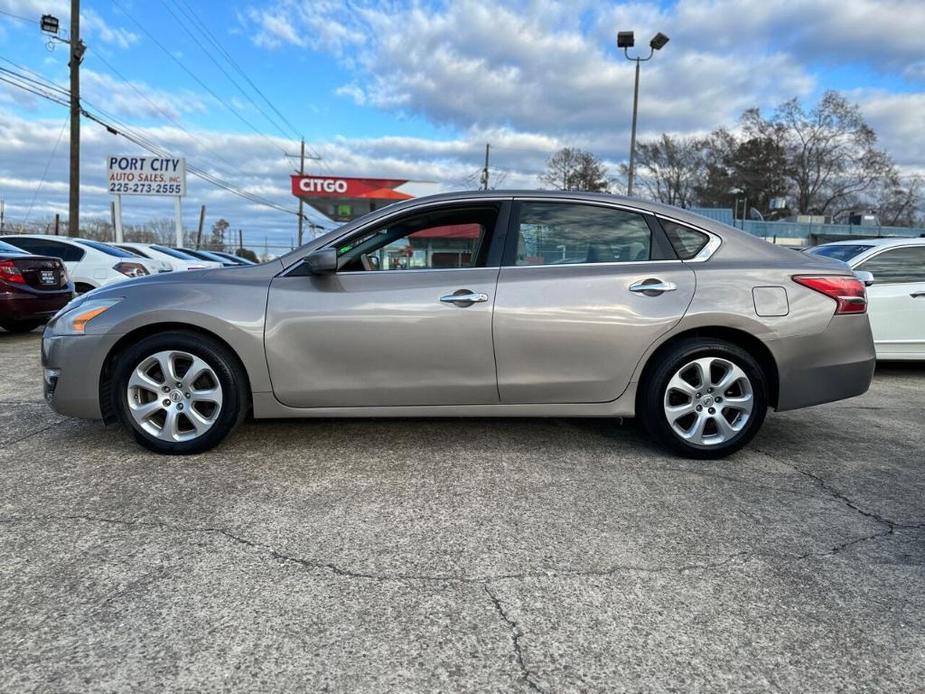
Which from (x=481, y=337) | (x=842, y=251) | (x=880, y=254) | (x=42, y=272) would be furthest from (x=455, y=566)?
(x=42, y=272)

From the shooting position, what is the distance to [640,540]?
9.18ft

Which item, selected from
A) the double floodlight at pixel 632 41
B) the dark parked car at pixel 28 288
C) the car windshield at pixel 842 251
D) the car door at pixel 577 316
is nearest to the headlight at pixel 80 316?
the car door at pixel 577 316

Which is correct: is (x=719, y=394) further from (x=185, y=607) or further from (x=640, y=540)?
(x=185, y=607)

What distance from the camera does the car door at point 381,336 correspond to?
3695 millimetres

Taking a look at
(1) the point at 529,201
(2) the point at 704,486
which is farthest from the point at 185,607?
(1) the point at 529,201

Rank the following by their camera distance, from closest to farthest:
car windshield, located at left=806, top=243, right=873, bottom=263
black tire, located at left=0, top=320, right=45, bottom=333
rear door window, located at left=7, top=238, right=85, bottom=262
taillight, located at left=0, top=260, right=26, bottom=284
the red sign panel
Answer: car windshield, located at left=806, top=243, right=873, bottom=263 < taillight, located at left=0, top=260, right=26, bottom=284 < black tire, located at left=0, top=320, right=45, bottom=333 < rear door window, located at left=7, top=238, right=85, bottom=262 < the red sign panel

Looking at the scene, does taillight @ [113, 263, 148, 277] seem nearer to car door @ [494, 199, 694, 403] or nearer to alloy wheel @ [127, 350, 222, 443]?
alloy wheel @ [127, 350, 222, 443]

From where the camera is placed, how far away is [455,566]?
8.31ft

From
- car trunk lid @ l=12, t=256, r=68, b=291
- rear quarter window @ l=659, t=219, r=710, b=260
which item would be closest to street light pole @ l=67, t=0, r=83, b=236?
car trunk lid @ l=12, t=256, r=68, b=291

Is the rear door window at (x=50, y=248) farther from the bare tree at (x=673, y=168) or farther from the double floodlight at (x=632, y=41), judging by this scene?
the bare tree at (x=673, y=168)

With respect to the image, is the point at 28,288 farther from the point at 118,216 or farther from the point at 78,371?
the point at 118,216

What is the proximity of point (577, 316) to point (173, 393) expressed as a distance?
2.41m

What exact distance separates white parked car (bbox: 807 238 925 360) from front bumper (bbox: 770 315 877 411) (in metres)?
3.35

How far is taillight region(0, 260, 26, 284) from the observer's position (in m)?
8.24
